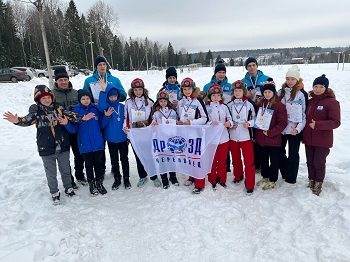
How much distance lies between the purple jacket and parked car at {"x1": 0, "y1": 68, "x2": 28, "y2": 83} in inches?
953

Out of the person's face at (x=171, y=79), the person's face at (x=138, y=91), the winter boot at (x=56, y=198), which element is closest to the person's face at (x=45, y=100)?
the person's face at (x=138, y=91)

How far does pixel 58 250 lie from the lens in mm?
3236

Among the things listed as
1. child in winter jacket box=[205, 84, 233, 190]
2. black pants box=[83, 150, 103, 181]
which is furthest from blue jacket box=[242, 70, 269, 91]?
black pants box=[83, 150, 103, 181]

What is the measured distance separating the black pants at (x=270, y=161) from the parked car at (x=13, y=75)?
23601 mm

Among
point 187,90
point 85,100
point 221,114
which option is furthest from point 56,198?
point 221,114

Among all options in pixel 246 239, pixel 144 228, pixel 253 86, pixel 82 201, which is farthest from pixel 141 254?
pixel 253 86

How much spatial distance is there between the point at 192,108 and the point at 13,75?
23285 millimetres

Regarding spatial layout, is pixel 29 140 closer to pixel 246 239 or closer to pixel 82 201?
A: pixel 82 201

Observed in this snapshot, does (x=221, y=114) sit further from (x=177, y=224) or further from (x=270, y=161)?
(x=177, y=224)

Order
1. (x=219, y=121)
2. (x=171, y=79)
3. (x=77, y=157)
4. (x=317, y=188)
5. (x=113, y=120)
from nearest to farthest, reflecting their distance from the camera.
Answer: (x=317, y=188), (x=219, y=121), (x=113, y=120), (x=77, y=157), (x=171, y=79)

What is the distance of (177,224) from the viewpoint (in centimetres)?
366

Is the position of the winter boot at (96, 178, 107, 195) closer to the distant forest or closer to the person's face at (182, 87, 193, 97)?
the person's face at (182, 87, 193, 97)

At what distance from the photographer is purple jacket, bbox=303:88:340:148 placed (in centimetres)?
384

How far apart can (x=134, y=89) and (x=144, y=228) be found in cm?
239
